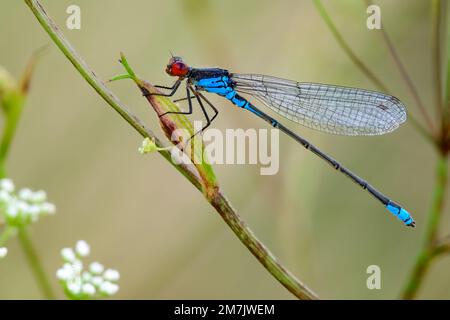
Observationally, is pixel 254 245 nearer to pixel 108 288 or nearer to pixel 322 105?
pixel 108 288

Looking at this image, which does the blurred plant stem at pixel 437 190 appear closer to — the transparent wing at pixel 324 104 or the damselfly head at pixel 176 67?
the transparent wing at pixel 324 104

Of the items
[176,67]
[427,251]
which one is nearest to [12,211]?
[176,67]

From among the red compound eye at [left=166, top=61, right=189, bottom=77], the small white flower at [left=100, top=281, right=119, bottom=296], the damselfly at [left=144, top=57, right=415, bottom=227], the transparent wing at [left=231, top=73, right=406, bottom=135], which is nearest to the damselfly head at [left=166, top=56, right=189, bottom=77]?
the red compound eye at [left=166, top=61, right=189, bottom=77]

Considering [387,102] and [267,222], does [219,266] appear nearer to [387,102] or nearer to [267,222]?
[267,222]

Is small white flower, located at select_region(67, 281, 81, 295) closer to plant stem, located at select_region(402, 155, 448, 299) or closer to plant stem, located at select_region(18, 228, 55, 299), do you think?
plant stem, located at select_region(18, 228, 55, 299)

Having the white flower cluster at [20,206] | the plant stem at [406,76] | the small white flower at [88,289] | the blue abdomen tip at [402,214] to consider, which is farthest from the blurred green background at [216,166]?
the small white flower at [88,289]

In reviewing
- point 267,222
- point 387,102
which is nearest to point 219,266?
point 267,222
